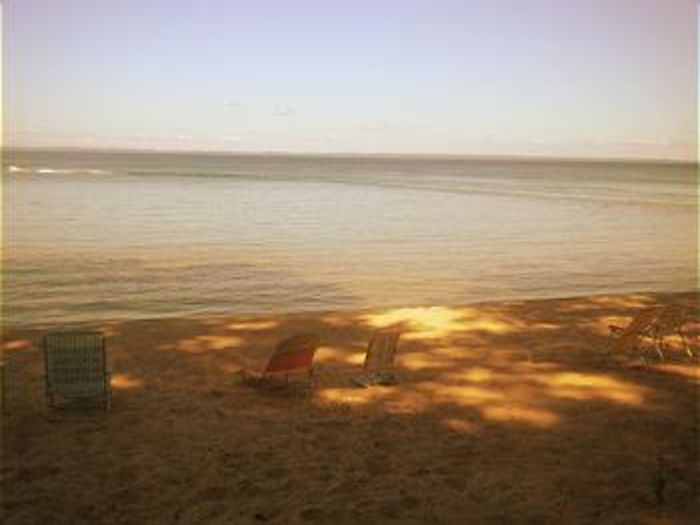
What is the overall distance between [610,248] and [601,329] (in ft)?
60.2

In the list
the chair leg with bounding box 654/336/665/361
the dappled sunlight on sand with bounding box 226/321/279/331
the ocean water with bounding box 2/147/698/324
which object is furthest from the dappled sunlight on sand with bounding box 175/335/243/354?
the chair leg with bounding box 654/336/665/361

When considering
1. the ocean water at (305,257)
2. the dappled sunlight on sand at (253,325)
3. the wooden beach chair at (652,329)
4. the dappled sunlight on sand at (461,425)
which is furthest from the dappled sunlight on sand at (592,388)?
the ocean water at (305,257)

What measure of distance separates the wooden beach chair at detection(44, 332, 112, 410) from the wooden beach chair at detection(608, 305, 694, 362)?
691 cm

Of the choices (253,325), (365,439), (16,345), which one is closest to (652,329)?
(365,439)

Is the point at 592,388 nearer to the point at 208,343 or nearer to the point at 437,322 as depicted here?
the point at 437,322

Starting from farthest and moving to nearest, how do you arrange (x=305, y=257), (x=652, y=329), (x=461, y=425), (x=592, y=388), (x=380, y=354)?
(x=305, y=257) < (x=652, y=329) < (x=380, y=354) < (x=592, y=388) < (x=461, y=425)

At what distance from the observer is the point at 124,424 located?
798 cm

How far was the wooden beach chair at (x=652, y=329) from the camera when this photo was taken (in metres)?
10.2

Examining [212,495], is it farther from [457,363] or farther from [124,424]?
[457,363]

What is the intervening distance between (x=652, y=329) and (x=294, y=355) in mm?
5527

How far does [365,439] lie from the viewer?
757 cm

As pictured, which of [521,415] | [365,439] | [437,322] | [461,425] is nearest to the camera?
[365,439]

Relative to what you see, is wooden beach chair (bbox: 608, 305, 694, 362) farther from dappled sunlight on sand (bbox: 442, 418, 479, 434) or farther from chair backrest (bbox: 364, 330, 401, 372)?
dappled sunlight on sand (bbox: 442, 418, 479, 434)

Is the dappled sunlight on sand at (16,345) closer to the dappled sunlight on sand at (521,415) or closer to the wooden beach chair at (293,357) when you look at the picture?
the wooden beach chair at (293,357)
